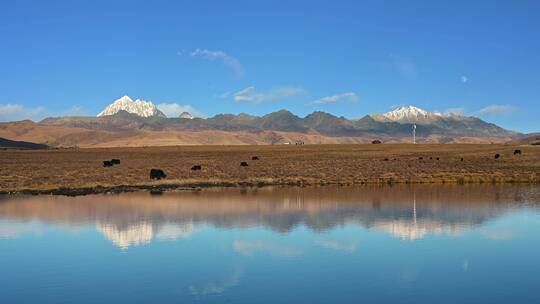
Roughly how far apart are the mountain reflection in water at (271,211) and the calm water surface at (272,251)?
0.11 metres

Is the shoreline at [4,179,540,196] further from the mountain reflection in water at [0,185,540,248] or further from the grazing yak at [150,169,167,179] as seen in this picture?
the grazing yak at [150,169,167,179]

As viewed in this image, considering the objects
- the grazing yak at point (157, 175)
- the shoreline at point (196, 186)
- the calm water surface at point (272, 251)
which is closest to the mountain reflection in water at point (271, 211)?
the calm water surface at point (272, 251)

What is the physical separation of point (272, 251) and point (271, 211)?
1135cm

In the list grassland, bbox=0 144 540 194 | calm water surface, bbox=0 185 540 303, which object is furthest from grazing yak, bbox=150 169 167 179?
calm water surface, bbox=0 185 540 303

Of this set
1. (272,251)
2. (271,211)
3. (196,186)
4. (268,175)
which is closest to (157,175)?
(196,186)

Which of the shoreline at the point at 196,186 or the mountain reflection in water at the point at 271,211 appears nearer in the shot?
the mountain reflection in water at the point at 271,211

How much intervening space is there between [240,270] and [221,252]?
117 inches

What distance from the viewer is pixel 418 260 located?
1939cm

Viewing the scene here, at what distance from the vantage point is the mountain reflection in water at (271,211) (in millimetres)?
26188

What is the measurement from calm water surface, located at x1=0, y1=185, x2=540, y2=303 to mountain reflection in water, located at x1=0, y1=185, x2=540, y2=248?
4.2 inches

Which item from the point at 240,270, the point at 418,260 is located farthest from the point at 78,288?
the point at 418,260

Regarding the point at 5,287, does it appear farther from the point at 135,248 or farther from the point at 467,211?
the point at 467,211

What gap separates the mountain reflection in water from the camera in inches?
1031

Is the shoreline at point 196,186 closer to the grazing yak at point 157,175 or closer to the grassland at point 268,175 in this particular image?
the grassland at point 268,175
